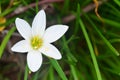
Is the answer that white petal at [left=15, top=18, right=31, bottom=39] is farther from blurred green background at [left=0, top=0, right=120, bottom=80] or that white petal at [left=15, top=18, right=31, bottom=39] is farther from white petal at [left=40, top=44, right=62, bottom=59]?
blurred green background at [left=0, top=0, right=120, bottom=80]

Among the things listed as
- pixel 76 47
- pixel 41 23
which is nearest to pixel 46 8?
pixel 76 47

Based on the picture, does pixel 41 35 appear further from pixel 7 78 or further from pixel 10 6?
pixel 7 78

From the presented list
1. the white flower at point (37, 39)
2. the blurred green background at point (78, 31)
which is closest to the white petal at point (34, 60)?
the white flower at point (37, 39)

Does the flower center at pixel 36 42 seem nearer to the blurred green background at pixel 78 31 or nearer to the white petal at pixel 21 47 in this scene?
the white petal at pixel 21 47

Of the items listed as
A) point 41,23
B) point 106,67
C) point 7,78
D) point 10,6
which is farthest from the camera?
point 7,78

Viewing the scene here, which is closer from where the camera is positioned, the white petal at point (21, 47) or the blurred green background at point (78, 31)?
the white petal at point (21, 47)

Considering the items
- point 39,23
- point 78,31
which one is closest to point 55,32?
point 39,23

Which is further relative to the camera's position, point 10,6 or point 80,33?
point 80,33

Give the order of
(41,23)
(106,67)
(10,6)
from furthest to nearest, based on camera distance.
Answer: (106,67) → (10,6) → (41,23)
